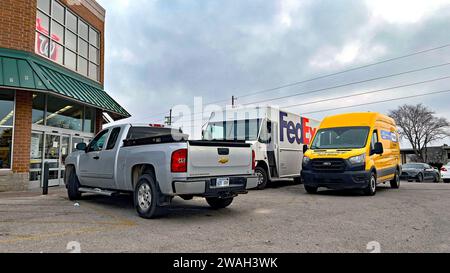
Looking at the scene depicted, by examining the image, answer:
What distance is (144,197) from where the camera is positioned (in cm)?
643

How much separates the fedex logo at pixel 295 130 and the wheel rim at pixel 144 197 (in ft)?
23.6

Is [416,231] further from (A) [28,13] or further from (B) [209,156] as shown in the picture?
(A) [28,13]

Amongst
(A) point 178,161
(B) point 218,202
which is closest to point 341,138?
(B) point 218,202

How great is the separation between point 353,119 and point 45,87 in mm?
10285

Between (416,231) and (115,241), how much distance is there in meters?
4.68

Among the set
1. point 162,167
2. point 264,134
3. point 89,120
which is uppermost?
point 89,120

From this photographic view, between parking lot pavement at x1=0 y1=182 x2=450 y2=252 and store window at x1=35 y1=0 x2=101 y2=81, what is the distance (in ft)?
24.0

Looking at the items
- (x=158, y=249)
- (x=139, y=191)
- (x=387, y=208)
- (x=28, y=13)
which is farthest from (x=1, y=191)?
(x=387, y=208)

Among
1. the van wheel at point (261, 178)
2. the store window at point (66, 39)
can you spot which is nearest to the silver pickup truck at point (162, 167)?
the van wheel at point (261, 178)

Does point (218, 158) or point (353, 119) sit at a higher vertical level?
point (353, 119)

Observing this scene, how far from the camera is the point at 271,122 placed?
39.3ft

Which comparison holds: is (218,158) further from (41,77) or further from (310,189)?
(41,77)

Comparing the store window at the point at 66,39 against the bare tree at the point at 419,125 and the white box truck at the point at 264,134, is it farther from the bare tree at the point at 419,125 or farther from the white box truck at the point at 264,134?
the bare tree at the point at 419,125

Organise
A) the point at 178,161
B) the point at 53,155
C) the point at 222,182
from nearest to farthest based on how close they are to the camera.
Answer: the point at 178,161
the point at 222,182
the point at 53,155
